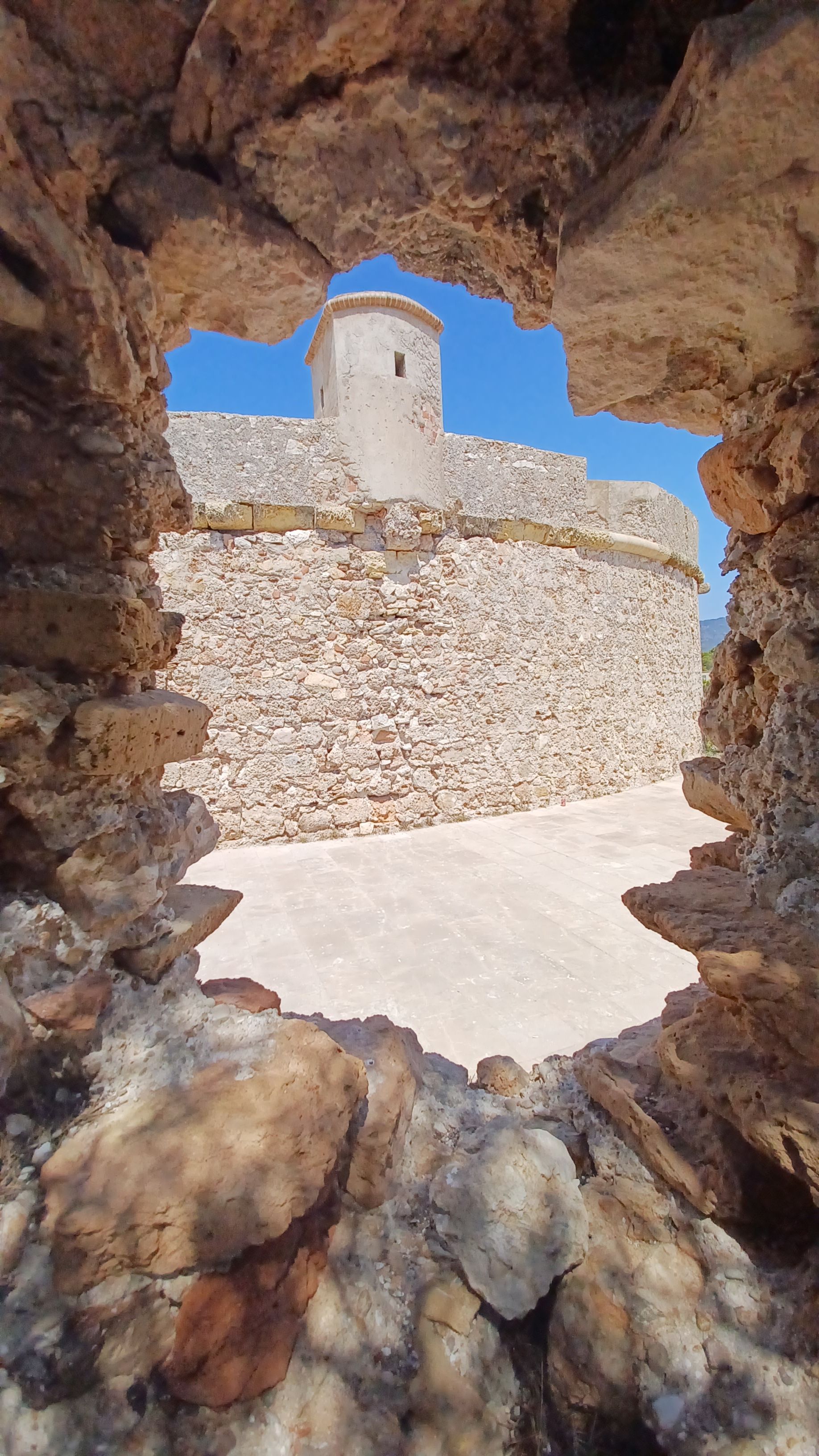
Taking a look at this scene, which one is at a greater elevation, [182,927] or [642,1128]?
[182,927]

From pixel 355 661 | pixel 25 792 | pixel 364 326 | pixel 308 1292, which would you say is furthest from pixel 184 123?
pixel 364 326

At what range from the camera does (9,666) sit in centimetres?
117

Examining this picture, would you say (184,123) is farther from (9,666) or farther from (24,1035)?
(24,1035)

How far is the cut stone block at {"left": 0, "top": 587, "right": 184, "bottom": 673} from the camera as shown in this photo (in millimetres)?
1183

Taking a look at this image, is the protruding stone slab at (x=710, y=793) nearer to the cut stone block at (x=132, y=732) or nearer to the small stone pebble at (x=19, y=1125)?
the cut stone block at (x=132, y=732)

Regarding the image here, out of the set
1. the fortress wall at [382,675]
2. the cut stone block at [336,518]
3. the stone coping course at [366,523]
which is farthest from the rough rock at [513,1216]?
the cut stone block at [336,518]

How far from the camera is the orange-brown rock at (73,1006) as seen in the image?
1134 millimetres

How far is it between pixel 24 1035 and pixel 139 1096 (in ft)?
0.73

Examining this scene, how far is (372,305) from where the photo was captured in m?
5.61

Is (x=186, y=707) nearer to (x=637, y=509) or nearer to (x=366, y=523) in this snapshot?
(x=366, y=523)

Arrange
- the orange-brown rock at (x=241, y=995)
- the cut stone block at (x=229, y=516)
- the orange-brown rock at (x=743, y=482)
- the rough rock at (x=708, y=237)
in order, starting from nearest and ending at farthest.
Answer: the rough rock at (x=708, y=237) → the orange-brown rock at (x=743, y=482) → the orange-brown rock at (x=241, y=995) → the cut stone block at (x=229, y=516)

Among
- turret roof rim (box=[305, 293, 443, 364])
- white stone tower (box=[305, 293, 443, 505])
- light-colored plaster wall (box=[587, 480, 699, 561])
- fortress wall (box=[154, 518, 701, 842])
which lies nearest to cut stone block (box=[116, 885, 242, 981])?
fortress wall (box=[154, 518, 701, 842])

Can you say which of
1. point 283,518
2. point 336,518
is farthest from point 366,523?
point 283,518

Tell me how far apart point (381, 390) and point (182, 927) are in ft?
17.5
